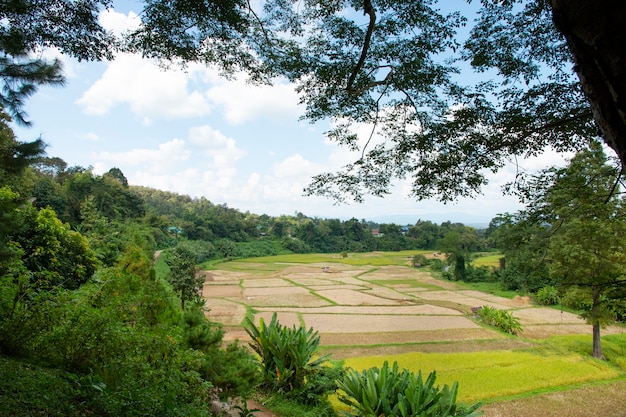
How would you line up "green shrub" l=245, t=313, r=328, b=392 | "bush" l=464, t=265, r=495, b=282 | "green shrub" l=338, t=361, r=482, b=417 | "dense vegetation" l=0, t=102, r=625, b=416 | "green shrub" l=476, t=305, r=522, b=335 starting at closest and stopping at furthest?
"dense vegetation" l=0, t=102, r=625, b=416 < "green shrub" l=338, t=361, r=482, b=417 < "green shrub" l=245, t=313, r=328, b=392 < "green shrub" l=476, t=305, r=522, b=335 < "bush" l=464, t=265, r=495, b=282

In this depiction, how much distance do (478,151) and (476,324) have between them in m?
15.7

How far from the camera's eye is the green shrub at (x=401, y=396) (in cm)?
589

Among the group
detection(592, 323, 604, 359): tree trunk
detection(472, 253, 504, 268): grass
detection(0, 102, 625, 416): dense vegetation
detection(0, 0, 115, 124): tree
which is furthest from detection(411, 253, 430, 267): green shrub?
detection(0, 0, 115, 124): tree

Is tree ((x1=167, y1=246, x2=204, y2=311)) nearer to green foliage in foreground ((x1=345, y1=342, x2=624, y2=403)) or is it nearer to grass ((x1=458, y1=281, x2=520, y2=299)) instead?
green foliage in foreground ((x1=345, y1=342, x2=624, y2=403))

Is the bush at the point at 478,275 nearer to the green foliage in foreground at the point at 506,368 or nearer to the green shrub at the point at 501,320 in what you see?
the green shrub at the point at 501,320

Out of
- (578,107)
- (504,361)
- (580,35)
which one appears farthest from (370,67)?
(504,361)

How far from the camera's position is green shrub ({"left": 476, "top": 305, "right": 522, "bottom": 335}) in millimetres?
16078

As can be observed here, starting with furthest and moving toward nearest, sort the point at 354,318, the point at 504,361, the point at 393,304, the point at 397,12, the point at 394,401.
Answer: the point at 393,304 < the point at 354,318 < the point at 504,361 < the point at 394,401 < the point at 397,12

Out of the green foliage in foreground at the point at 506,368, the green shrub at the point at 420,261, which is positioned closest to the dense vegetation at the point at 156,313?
the green foliage in foreground at the point at 506,368

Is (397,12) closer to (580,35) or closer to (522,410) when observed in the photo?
(580,35)

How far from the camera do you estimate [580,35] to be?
4.11 ft

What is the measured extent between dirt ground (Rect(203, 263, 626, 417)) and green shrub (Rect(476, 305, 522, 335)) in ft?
1.94

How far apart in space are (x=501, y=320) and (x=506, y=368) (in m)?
5.95

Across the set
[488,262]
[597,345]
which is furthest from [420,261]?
[597,345]
